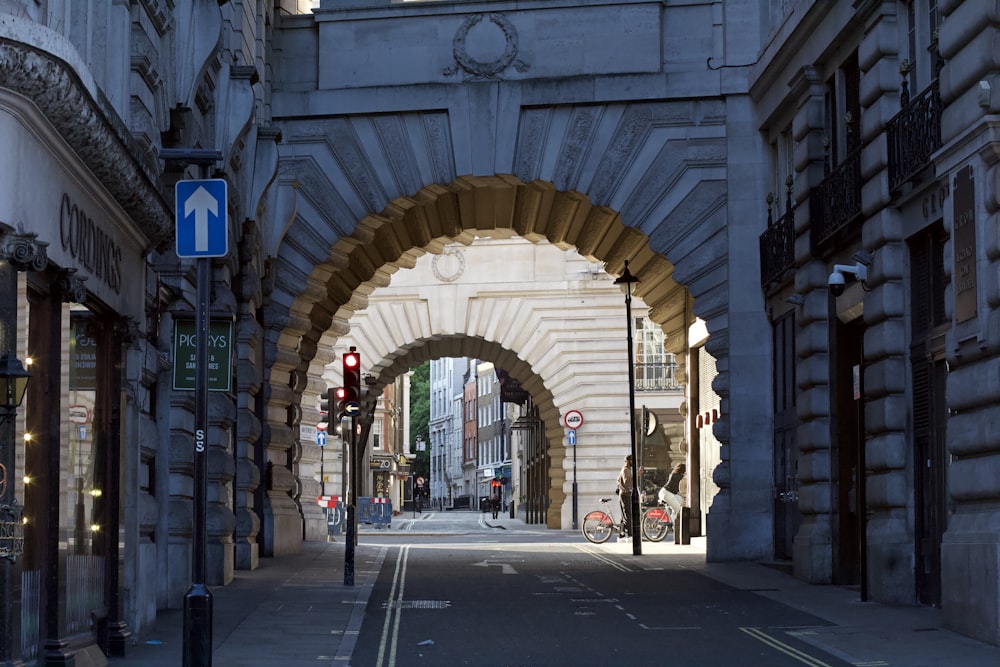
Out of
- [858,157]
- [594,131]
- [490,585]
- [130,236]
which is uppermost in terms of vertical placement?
[594,131]

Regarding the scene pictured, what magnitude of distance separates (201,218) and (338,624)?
6.25 meters

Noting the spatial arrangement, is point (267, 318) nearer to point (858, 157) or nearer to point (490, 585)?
point (490, 585)

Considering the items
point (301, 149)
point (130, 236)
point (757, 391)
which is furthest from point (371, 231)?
point (130, 236)

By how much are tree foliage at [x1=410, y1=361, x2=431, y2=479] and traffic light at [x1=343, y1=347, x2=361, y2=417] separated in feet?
447

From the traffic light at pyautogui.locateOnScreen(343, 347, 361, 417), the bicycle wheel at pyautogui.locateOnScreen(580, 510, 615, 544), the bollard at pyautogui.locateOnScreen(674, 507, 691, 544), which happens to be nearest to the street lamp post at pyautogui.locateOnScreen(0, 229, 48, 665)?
the traffic light at pyautogui.locateOnScreen(343, 347, 361, 417)

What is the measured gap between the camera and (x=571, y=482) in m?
50.4

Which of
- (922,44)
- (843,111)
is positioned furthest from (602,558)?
(922,44)

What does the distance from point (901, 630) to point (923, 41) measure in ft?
22.5

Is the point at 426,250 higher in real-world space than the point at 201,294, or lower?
higher

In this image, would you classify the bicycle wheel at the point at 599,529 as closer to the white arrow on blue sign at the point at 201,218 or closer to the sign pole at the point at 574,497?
the sign pole at the point at 574,497

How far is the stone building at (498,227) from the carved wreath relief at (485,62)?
55 mm

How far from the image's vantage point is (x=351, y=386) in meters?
23.7

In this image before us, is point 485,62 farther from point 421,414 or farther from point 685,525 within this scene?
point 421,414

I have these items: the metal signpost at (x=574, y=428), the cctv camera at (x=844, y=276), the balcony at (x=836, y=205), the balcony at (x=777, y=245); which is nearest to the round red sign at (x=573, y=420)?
the metal signpost at (x=574, y=428)
